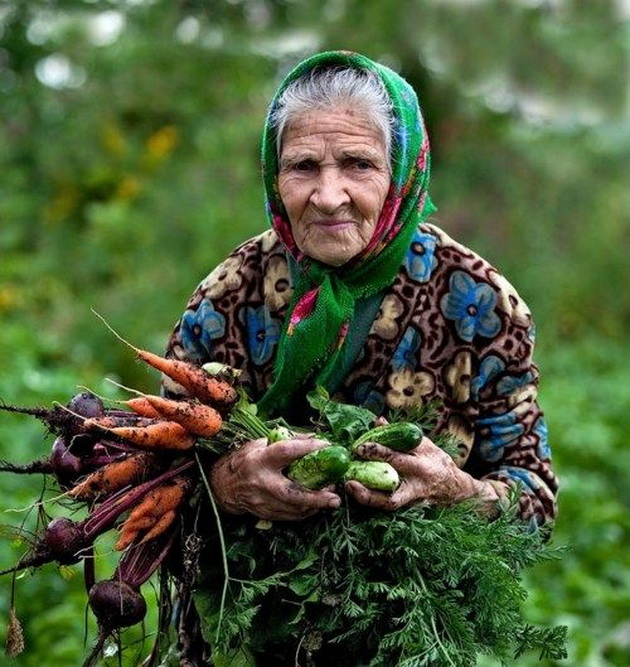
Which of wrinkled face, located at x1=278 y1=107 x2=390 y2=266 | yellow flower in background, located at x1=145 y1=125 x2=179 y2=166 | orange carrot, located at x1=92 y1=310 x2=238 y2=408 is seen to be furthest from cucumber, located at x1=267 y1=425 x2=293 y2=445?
yellow flower in background, located at x1=145 y1=125 x2=179 y2=166

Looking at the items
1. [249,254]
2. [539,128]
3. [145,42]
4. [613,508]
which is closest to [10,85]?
[145,42]

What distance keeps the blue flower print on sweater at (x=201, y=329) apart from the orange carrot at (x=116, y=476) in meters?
0.36

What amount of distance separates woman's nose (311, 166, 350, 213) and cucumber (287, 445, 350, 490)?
0.46m

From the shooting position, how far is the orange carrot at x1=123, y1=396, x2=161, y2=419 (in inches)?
93.8

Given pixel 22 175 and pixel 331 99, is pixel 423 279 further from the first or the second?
pixel 22 175

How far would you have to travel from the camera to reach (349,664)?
2.44 m

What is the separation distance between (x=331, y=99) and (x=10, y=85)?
352 inches

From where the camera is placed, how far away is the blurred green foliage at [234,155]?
9.17 m

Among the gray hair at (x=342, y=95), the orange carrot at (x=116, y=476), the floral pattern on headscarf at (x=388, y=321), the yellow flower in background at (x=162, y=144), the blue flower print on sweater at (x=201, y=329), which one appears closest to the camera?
the orange carrot at (x=116, y=476)

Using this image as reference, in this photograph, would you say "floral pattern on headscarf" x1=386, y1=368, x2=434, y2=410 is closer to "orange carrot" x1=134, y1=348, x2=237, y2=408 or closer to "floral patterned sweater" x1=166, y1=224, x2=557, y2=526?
"floral patterned sweater" x1=166, y1=224, x2=557, y2=526

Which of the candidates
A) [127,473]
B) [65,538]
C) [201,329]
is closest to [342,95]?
[201,329]

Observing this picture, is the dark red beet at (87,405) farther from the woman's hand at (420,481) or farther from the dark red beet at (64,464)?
the woman's hand at (420,481)


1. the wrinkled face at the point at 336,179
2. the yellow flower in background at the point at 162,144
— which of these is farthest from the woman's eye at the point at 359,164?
the yellow flower in background at the point at 162,144

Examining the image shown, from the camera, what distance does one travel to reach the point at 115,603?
2271 mm
